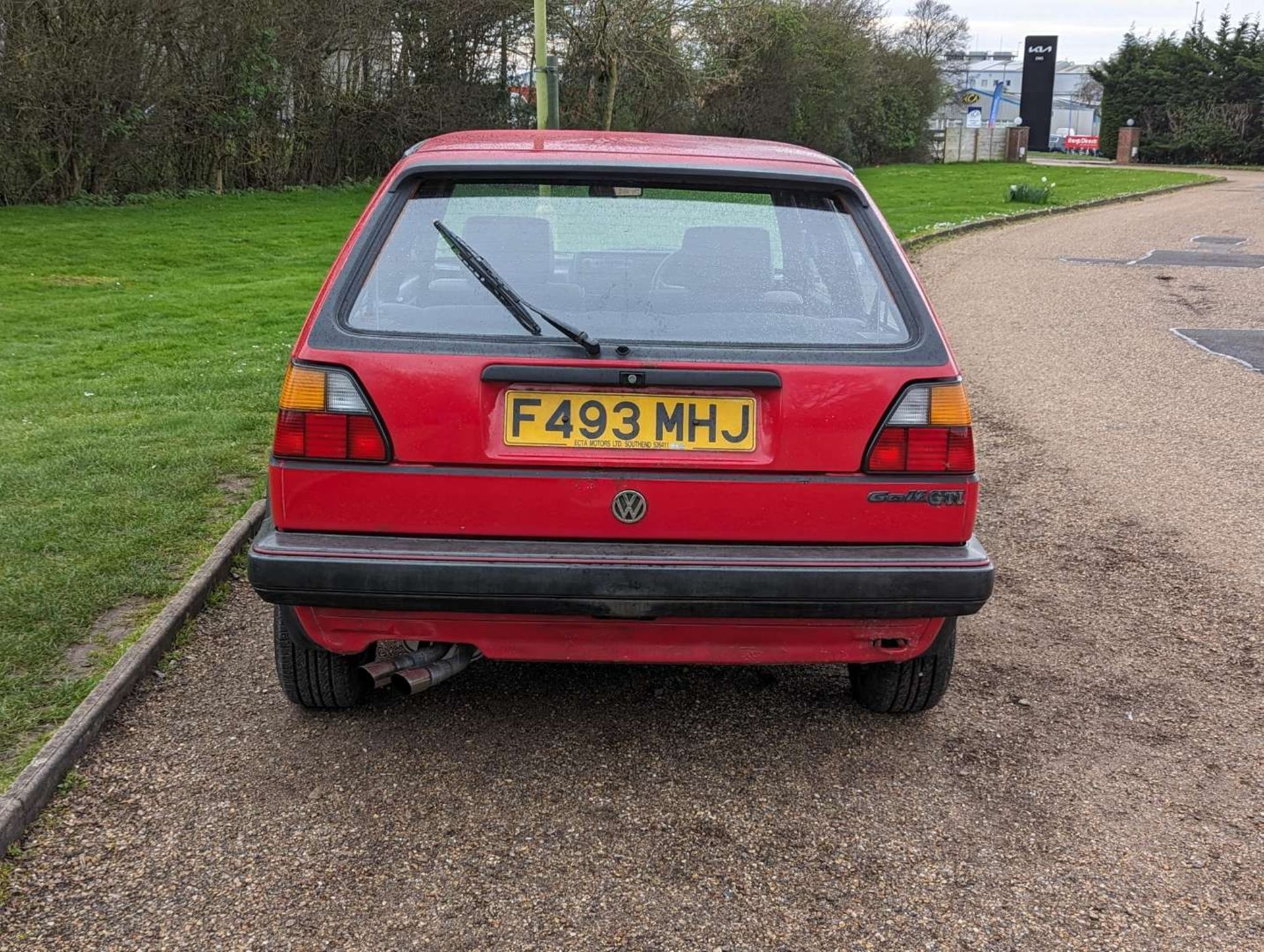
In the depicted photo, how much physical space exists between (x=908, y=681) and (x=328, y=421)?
73.4 inches

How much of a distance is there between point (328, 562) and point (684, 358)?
3.34ft

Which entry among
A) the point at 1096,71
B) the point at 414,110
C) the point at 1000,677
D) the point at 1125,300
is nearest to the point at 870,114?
the point at 1096,71

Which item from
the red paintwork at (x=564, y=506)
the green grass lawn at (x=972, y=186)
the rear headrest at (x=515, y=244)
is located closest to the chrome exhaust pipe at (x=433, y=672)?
the red paintwork at (x=564, y=506)

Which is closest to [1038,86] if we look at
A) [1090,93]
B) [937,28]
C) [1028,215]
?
[937,28]

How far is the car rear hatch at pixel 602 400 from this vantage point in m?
3.02

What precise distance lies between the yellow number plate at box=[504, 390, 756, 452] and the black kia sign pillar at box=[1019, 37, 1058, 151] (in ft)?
216

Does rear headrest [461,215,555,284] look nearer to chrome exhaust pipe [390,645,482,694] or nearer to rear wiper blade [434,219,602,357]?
rear wiper blade [434,219,602,357]

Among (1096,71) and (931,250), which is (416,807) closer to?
(931,250)

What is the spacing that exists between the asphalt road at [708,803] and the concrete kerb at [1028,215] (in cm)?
1454

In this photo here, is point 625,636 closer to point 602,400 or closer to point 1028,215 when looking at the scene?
point 602,400

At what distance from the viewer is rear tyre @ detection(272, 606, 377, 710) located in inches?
140

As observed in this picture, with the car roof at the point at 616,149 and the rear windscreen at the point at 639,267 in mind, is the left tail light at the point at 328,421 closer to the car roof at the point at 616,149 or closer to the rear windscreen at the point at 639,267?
the rear windscreen at the point at 639,267

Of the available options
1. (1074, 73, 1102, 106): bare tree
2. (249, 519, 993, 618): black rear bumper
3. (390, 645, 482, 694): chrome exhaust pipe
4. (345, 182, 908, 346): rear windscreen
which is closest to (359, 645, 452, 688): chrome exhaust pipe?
(390, 645, 482, 694): chrome exhaust pipe

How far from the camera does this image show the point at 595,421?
119 inches
